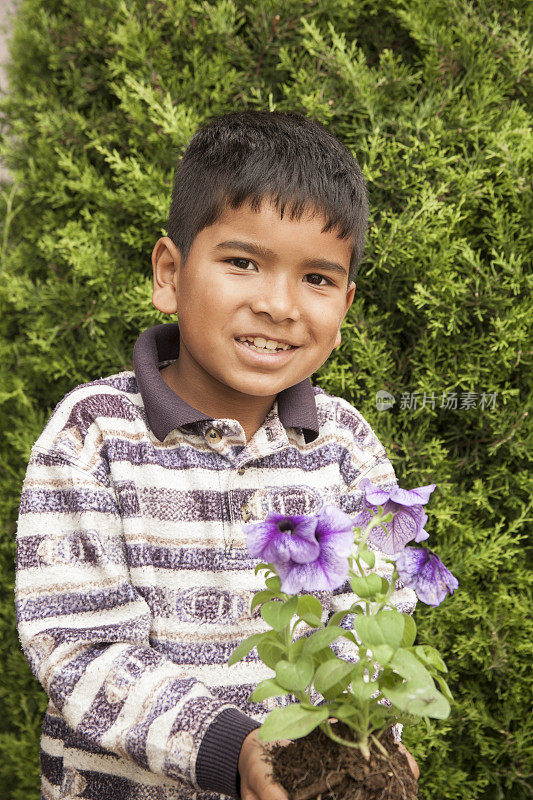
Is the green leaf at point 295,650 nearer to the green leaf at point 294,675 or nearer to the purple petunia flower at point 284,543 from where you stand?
the green leaf at point 294,675

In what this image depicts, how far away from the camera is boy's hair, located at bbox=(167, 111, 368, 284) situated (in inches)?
60.9

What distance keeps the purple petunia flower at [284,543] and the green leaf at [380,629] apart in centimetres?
11

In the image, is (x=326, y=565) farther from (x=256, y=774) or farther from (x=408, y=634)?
(x=256, y=774)

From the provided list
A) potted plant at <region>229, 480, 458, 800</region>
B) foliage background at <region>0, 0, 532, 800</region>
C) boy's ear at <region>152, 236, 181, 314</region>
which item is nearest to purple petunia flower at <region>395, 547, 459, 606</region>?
potted plant at <region>229, 480, 458, 800</region>

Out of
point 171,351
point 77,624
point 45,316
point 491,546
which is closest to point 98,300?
point 45,316

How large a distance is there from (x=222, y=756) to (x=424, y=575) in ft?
1.43

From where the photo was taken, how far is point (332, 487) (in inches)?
70.2

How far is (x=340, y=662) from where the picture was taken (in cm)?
106

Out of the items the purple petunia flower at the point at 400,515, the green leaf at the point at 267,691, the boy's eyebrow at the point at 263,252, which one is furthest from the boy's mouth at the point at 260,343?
the green leaf at the point at 267,691

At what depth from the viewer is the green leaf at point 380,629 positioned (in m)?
1.02

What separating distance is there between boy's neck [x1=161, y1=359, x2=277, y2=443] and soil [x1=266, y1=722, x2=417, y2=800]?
2.51 feet

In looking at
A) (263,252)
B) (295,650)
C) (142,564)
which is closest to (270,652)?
(295,650)

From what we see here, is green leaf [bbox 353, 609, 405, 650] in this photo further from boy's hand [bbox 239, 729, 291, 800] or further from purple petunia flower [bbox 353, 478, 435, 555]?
boy's hand [bbox 239, 729, 291, 800]

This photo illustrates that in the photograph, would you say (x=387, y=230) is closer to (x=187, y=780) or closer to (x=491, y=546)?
(x=491, y=546)
